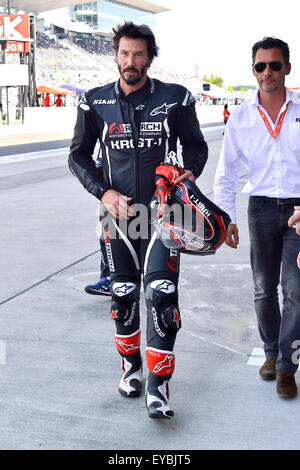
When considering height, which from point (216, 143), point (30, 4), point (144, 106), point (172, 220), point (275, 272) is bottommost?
point (216, 143)

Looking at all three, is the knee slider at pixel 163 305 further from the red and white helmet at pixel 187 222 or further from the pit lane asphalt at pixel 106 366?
the pit lane asphalt at pixel 106 366

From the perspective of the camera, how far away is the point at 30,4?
56688 millimetres

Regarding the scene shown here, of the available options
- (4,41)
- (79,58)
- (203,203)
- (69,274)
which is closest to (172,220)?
(203,203)

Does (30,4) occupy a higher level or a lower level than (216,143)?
higher

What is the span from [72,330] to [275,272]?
170 centimetres

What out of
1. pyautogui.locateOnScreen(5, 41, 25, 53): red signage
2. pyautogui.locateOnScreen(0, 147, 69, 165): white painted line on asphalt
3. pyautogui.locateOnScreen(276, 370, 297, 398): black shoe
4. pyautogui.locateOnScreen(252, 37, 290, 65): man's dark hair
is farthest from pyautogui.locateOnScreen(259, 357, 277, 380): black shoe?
pyautogui.locateOnScreen(5, 41, 25, 53): red signage

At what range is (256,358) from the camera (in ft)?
13.8

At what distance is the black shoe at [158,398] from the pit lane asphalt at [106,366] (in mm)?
61

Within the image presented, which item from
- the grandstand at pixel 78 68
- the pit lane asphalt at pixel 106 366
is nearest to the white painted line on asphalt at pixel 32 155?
the pit lane asphalt at pixel 106 366

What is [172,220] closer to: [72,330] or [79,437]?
[79,437]

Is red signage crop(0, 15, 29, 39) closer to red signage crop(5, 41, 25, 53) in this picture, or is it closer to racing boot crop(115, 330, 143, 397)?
red signage crop(5, 41, 25, 53)

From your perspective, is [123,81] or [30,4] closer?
[123,81]

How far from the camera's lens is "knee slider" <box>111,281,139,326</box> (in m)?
3.54

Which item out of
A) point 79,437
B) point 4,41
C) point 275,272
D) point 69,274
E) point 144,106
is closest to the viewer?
point 79,437
